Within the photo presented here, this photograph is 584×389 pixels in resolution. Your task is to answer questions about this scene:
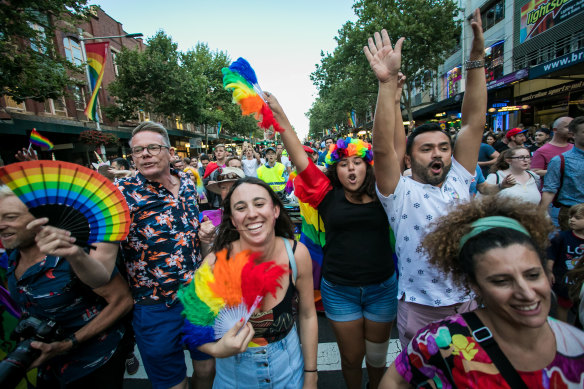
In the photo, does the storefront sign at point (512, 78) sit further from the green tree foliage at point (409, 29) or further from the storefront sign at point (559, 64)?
the green tree foliage at point (409, 29)

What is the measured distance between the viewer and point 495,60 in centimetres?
1830

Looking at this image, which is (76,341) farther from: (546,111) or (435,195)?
(546,111)

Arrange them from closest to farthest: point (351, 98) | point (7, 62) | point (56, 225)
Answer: point (56, 225)
point (7, 62)
point (351, 98)

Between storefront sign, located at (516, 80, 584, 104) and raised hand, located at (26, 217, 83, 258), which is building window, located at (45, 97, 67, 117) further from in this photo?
storefront sign, located at (516, 80, 584, 104)

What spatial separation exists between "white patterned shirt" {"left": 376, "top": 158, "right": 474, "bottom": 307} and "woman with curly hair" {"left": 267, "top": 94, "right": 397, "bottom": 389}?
0.20 meters

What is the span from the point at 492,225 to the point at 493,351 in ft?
1.66

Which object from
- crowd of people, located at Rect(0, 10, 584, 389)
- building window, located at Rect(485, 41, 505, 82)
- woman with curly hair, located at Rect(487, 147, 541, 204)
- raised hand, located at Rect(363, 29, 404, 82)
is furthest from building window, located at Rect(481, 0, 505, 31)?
raised hand, located at Rect(363, 29, 404, 82)

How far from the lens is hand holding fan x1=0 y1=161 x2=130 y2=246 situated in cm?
134

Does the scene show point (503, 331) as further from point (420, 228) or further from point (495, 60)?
point (495, 60)

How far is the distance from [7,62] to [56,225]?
340 inches

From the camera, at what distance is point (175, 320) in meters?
2.11

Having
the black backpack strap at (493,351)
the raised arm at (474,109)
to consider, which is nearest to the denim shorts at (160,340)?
the black backpack strap at (493,351)

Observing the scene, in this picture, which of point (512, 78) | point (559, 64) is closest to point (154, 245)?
point (559, 64)

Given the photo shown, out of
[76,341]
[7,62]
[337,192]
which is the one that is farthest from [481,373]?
[7,62]
